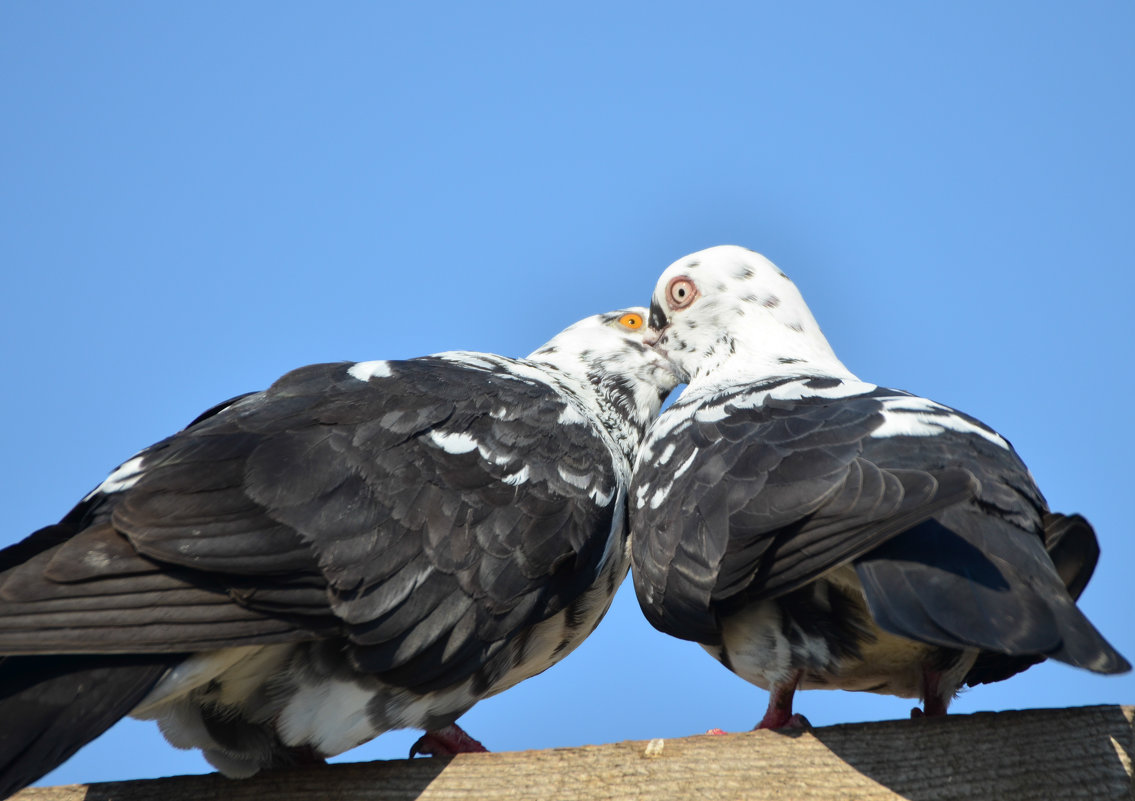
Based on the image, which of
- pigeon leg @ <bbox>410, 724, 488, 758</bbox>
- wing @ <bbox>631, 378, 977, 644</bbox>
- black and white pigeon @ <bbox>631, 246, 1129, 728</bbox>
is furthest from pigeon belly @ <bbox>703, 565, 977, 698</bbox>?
pigeon leg @ <bbox>410, 724, 488, 758</bbox>

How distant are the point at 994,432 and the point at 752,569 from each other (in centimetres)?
104

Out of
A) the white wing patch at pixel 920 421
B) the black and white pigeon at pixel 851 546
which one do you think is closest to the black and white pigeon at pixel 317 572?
the black and white pigeon at pixel 851 546

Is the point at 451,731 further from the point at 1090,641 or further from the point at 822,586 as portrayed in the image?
the point at 1090,641

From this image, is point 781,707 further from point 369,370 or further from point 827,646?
point 369,370

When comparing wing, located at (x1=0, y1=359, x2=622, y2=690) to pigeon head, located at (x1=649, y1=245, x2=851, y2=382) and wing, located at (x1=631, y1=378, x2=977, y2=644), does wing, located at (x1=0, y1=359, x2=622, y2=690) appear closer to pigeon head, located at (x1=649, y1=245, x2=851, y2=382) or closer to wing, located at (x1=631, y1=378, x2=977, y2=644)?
wing, located at (x1=631, y1=378, x2=977, y2=644)

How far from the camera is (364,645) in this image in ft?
12.2

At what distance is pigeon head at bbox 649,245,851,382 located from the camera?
557 cm

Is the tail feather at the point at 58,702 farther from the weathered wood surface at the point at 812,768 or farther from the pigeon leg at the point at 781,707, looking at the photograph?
the pigeon leg at the point at 781,707

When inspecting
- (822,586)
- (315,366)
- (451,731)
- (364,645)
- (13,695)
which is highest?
(315,366)

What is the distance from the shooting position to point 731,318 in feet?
18.8

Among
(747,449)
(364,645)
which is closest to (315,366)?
(364,645)

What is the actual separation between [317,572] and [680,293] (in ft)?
9.22

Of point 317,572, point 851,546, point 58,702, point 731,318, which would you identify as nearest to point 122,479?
point 317,572

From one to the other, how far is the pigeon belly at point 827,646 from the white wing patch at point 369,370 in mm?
1547
